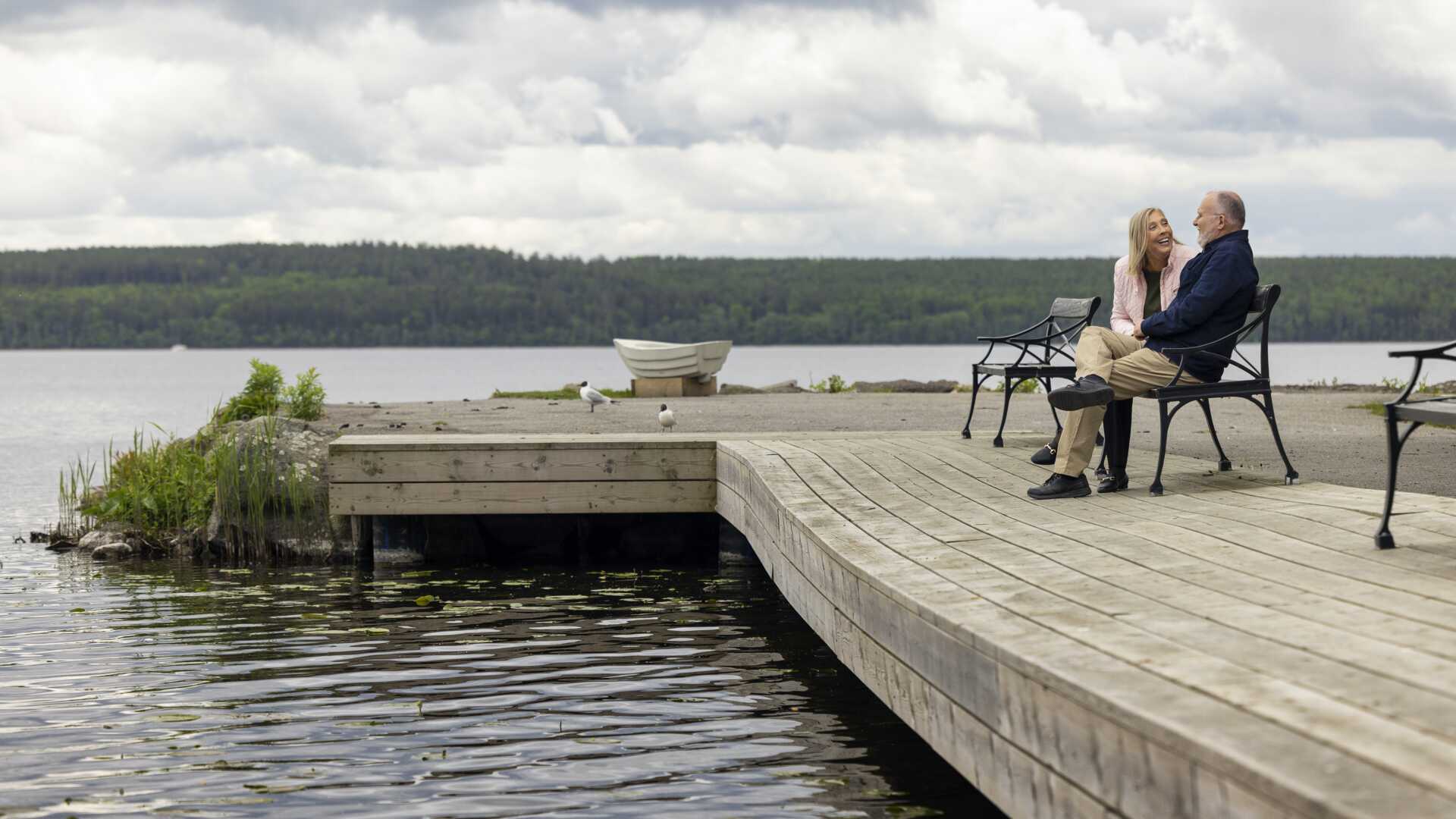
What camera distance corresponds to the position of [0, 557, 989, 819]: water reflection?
4742mm

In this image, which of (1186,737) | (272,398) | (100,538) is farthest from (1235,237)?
(272,398)

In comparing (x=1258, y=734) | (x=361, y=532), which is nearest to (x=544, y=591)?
(x=361, y=532)

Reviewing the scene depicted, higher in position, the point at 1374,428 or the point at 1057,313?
the point at 1057,313

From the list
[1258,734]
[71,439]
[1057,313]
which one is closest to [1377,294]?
[71,439]

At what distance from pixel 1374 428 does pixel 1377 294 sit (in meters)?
93.4

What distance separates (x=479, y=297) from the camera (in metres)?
122

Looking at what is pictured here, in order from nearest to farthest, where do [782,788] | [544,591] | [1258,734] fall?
[1258,734] < [782,788] < [544,591]

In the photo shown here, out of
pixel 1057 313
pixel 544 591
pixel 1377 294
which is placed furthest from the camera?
pixel 1377 294

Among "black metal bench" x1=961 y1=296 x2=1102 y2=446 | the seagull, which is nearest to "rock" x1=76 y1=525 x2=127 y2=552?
"black metal bench" x1=961 y1=296 x2=1102 y2=446

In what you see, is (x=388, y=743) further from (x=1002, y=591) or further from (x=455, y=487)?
(x=455, y=487)

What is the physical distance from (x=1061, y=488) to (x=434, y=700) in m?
3.12

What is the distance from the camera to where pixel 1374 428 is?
13961 millimetres

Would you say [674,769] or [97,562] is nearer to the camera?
[674,769]

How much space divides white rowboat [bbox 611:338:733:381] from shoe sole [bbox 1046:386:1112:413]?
1701cm
